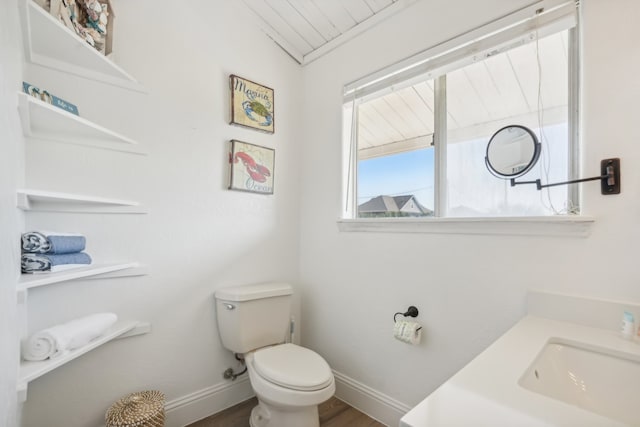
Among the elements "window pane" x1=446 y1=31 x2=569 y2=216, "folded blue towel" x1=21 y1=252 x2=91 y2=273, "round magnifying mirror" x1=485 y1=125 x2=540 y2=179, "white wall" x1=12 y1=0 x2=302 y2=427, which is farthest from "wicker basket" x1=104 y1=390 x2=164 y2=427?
"round magnifying mirror" x1=485 y1=125 x2=540 y2=179

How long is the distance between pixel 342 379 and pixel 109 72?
217 cm

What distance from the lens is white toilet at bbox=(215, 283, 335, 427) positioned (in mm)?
1437

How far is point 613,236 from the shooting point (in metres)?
1.11

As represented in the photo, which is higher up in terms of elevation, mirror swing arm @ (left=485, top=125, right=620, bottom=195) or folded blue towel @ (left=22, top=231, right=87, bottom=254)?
mirror swing arm @ (left=485, top=125, right=620, bottom=195)

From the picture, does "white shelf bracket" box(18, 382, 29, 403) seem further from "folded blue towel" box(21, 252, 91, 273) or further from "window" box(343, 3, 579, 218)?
"window" box(343, 3, 579, 218)

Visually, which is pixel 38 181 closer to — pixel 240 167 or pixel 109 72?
pixel 109 72

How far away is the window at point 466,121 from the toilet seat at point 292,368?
3.02ft

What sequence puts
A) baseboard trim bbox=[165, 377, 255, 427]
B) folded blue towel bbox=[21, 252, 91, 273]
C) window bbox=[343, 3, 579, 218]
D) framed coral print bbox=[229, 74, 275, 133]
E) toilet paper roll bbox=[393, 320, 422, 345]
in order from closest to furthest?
folded blue towel bbox=[21, 252, 91, 273] < window bbox=[343, 3, 579, 218] < toilet paper roll bbox=[393, 320, 422, 345] < baseboard trim bbox=[165, 377, 255, 427] < framed coral print bbox=[229, 74, 275, 133]

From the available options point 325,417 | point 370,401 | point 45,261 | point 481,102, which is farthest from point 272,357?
point 481,102

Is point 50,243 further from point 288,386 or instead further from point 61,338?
point 288,386

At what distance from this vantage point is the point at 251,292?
1819 mm

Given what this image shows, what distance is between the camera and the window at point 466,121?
1.31m

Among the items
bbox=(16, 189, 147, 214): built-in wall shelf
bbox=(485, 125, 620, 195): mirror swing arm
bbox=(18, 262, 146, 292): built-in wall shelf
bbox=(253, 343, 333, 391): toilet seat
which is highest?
bbox=(485, 125, 620, 195): mirror swing arm

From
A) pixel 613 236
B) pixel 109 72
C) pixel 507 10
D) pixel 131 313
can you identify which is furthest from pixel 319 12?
pixel 131 313
